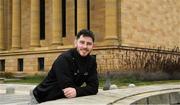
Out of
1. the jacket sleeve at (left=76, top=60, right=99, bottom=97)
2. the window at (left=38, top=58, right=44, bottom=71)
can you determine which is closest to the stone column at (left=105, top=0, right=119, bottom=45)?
the window at (left=38, top=58, right=44, bottom=71)

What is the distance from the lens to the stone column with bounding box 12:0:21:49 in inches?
2419

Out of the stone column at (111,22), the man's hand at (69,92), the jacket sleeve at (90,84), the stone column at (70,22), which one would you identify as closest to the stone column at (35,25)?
the stone column at (70,22)

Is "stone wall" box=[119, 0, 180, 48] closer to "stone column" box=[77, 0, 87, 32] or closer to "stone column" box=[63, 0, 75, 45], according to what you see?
"stone column" box=[77, 0, 87, 32]

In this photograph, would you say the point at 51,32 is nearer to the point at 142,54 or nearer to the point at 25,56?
the point at 25,56

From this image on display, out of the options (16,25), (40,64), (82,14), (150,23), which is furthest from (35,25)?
(150,23)

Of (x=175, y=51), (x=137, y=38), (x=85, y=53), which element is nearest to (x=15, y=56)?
(x=137, y=38)

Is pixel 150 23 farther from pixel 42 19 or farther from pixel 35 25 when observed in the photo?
pixel 35 25

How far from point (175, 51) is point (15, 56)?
20.6 metres

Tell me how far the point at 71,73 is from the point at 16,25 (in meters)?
53.6

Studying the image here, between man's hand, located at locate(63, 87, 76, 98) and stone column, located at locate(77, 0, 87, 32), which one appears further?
stone column, located at locate(77, 0, 87, 32)

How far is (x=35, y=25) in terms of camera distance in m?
58.7

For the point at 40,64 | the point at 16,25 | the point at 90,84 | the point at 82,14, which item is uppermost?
the point at 82,14

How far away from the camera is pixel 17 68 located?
60219 millimetres

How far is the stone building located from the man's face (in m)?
38.8
